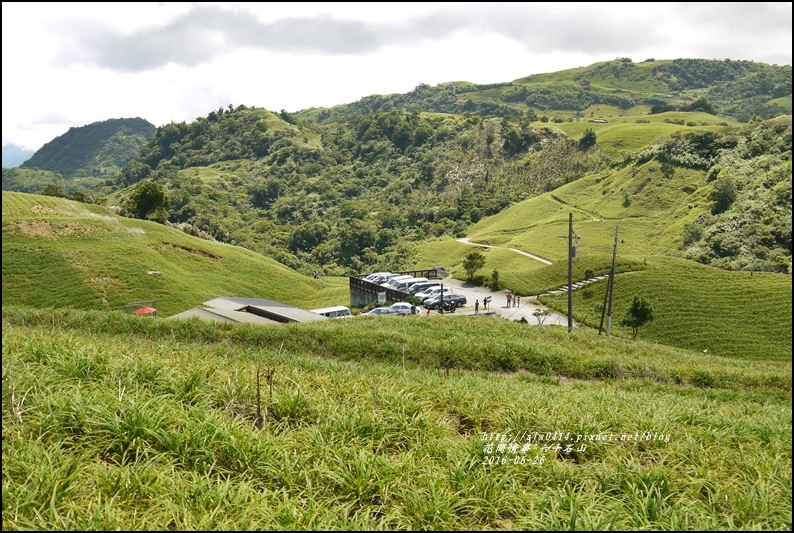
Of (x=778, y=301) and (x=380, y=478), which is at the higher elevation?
(x=380, y=478)

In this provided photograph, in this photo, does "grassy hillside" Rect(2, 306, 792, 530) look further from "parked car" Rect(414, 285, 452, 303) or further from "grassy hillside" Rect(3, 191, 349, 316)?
"grassy hillside" Rect(3, 191, 349, 316)

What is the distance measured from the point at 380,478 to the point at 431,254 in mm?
82242

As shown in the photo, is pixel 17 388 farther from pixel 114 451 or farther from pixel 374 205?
pixel 374 205

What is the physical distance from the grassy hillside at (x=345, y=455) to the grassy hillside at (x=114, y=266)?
38.8m

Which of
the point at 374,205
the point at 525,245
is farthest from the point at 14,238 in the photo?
the point at 374,205

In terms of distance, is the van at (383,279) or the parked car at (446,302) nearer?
the parked car at (446,302)

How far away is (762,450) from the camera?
6.49 m

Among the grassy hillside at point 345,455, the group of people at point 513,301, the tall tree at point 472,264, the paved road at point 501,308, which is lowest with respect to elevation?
the paved road at point 501,308

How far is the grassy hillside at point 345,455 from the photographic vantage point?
4.34 m

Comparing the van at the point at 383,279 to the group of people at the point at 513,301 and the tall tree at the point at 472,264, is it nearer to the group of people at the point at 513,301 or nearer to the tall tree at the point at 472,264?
the tall tree at the point at 472,264

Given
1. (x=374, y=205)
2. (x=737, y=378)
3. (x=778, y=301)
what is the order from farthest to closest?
(x=374, y=205), (x=778, y=301), (x=737, y=378)

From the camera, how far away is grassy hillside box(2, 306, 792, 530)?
14.2 feet

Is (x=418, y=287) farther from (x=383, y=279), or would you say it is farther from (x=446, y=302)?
(x=446, y=302)

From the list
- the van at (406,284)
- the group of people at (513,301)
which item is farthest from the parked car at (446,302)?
the van at (406,284)
